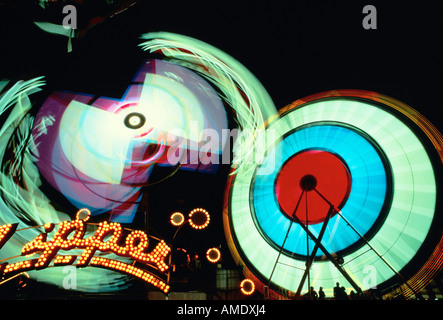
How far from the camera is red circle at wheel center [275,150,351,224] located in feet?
14.9

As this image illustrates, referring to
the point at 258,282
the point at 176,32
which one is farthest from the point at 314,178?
the point at 176,32

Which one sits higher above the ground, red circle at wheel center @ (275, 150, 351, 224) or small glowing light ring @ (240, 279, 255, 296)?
red circle at wheel center @ (275, 150, 351, 224)

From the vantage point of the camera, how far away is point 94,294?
7820mm

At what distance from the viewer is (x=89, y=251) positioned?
5.69 meters

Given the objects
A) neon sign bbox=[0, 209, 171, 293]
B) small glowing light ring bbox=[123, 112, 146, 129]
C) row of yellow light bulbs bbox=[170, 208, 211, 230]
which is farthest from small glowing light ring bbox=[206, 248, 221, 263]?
small glowing light ring bbox=[123, 112, 146, 129]

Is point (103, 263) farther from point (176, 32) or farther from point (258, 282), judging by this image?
point (176, 32)

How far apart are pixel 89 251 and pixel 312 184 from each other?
5.10 meters

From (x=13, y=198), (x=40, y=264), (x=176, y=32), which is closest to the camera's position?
(x=40, y=264)

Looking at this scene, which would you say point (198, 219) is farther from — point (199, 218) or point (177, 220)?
point (177, 220)

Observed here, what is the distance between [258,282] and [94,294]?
20.1ft

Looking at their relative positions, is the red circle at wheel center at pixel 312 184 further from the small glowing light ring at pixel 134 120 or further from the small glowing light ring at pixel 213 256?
the small glowing light ring at pixel 134 120

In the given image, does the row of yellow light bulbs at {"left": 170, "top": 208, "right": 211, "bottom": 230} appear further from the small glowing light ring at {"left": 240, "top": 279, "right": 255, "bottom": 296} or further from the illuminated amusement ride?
the small glowing light ring at {"left": 240, "top": 279, "right": 255, "bottom": 296}

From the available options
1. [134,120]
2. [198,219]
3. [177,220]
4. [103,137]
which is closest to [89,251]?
[177,220]

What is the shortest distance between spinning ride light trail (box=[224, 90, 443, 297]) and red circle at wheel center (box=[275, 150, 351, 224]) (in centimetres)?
2
